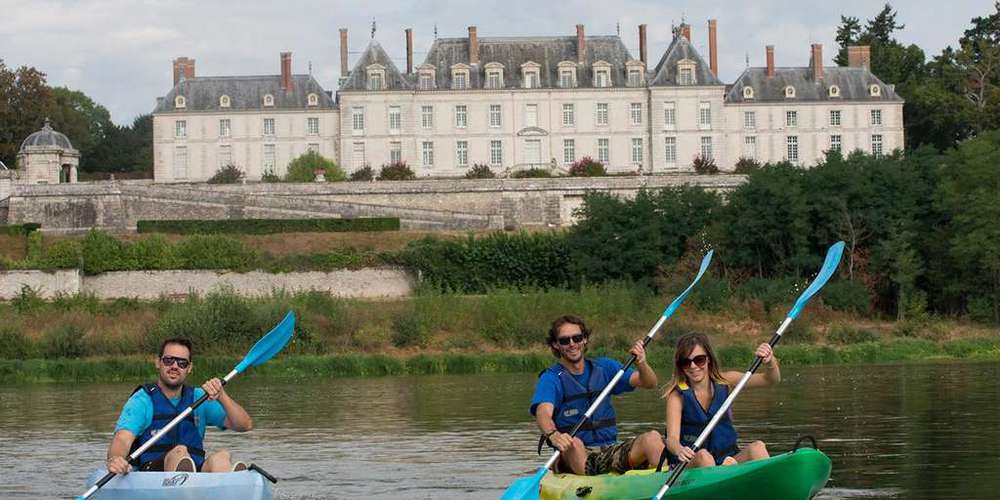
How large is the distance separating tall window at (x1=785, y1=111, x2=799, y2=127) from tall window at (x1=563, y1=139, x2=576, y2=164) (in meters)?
8.16

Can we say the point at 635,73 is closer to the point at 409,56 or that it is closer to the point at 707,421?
the point at 409,56

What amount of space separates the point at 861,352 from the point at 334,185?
86.9 ft

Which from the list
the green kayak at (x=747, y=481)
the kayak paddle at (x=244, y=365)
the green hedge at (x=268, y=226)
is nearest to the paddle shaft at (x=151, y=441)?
the kayak paddle at (x=244, y=365)

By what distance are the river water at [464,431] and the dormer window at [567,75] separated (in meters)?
38.0

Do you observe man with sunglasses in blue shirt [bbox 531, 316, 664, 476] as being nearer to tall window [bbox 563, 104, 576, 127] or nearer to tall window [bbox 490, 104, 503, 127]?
tall window [bbox 490, 104, 503, 127]

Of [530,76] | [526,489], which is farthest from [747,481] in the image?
[530,76]

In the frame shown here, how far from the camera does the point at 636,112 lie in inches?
2660

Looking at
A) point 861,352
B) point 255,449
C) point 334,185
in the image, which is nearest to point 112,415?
point 255,449

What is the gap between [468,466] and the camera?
15.9 m

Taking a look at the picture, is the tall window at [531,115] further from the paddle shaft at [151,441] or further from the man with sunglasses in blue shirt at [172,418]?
the paddle shaft at [151,441]

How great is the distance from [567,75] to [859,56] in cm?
1148

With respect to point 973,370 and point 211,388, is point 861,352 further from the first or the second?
point 211,388

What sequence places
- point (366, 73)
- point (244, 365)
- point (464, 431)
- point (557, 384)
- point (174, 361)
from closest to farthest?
point (174, 361) < point (557, 384) < point (244, 365) < point (464, 431) < point (366, 73)

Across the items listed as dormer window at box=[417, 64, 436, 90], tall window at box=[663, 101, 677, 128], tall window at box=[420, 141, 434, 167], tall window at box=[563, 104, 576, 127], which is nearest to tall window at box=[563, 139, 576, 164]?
tall window at box=[563, 104, 576, 127]
